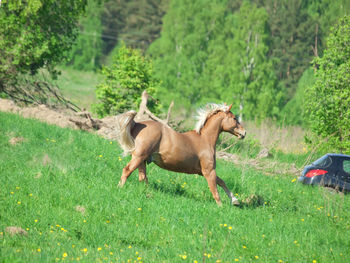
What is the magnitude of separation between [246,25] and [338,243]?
124 ft

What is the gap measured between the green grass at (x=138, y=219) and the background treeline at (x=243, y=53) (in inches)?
1071

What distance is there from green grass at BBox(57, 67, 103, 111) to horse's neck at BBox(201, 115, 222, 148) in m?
34.2

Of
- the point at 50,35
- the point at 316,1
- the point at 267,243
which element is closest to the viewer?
the point at 267,243

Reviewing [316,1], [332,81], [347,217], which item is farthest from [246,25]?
[347,217]

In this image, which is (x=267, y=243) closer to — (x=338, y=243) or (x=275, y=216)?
(x=338, y=243)

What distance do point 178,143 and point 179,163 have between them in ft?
1.34

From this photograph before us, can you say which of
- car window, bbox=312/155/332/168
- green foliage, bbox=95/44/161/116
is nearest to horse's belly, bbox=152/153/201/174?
car window, bbox=312/155/332/168

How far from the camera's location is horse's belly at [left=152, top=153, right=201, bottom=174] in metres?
9.19

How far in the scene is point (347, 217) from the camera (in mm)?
10250

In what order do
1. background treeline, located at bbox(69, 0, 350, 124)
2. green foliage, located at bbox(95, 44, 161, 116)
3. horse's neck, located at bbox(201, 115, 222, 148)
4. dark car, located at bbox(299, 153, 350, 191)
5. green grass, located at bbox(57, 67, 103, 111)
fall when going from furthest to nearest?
green grass, located at bbox(57, 67, 103, 111), background treeline, located at bbox(69, 0, 350, 124), green foliage, located at bbox(95, 44, 161, 116), dark car, located at bbox(299, 153, 350, 191), horse's neck, located at bbox(201, 115, 222, 148)

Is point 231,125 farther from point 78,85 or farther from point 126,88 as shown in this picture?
point 78,85

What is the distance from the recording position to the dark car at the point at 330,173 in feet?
42.1

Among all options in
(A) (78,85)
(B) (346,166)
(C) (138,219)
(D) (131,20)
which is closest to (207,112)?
(C) (138,219)

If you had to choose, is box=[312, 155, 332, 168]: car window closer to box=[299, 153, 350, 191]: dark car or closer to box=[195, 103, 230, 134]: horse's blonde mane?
box=[299, 153, 350, 191]: dark car
